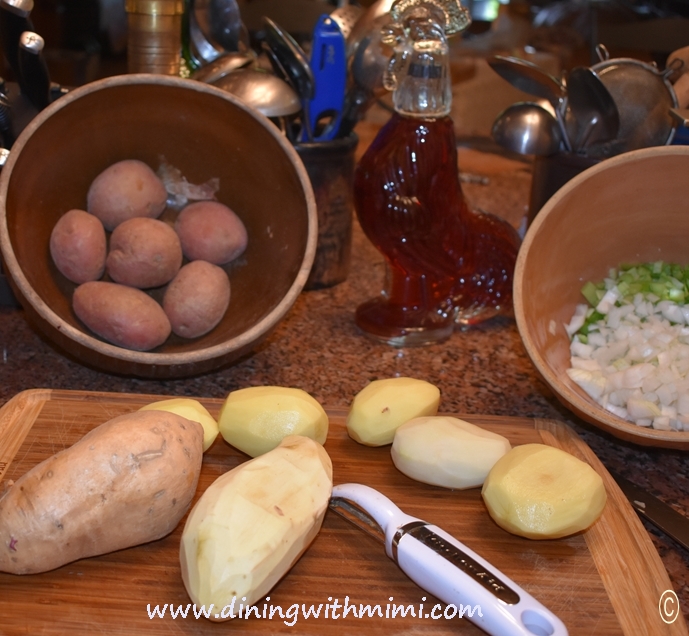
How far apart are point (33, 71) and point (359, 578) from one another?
2.87ft

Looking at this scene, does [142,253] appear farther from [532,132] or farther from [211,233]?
[532,132]

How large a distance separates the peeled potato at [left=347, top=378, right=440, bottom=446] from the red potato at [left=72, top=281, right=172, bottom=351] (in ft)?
1.05

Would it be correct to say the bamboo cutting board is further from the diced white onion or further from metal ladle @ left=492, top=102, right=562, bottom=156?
metal ladle @ left=492, top=102, right=562, bottom=156

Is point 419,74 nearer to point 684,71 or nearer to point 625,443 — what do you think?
point 684,71

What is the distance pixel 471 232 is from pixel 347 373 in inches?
13.7

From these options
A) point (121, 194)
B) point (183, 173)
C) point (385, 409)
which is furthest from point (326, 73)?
point (385, 409)

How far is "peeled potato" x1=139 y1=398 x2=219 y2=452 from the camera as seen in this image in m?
0.91

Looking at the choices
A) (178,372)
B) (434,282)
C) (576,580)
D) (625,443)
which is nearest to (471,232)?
(434,282)

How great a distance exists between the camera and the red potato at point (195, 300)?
43.9 inches

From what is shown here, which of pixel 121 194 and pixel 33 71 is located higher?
pixel 33 71

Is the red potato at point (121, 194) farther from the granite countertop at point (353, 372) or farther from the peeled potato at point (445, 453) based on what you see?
the peeled potato at point (445, 453)

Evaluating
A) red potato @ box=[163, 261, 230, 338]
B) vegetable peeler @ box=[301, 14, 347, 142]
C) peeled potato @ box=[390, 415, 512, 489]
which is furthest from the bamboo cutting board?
vegetable peeler @ box=[301, 14, 347, 142]

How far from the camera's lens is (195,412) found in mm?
920

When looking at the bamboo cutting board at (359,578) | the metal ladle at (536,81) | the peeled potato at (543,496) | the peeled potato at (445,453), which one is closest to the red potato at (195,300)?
the bamboo cutting board at (359,578)
